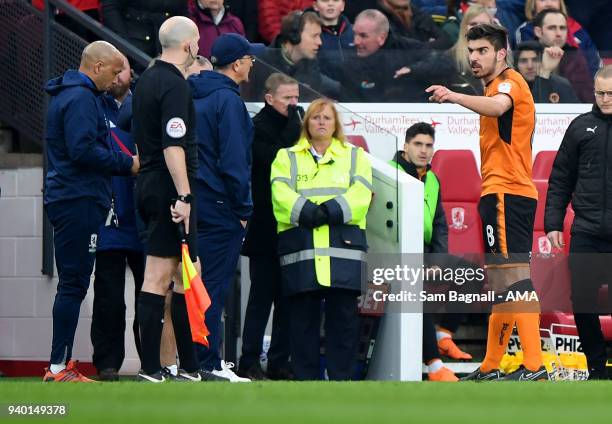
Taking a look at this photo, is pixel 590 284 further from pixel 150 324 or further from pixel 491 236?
pixel 150 324

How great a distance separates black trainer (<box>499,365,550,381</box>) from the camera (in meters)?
9.02

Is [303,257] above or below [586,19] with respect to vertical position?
below

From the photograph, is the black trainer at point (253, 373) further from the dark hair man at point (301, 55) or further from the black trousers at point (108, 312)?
the dark hair man at point (301, 55)

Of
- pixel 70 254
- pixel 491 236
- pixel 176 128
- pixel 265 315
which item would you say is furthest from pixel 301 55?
pixel 176 128

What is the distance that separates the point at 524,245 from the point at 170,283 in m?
2.15

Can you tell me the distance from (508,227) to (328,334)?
1.37 m

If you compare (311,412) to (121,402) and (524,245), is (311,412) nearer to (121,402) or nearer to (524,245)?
(121,402)

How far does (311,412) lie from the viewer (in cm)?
679

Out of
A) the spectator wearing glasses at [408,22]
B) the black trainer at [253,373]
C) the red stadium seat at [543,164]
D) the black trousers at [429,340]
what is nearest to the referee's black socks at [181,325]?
the black trainer at [253,373]

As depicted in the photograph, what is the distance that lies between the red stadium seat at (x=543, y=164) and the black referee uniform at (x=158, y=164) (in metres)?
4.37

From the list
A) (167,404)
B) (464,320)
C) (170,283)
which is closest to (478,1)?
(464,320)

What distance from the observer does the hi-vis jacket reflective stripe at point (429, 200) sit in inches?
415

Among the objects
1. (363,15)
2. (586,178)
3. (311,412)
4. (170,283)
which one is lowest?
(311,412)

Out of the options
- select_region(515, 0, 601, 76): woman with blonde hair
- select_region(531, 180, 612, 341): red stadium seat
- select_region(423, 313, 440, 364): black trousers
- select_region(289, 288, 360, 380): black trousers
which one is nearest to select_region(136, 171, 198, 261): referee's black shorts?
select_region(289, 288, 360, 380): black trousers
